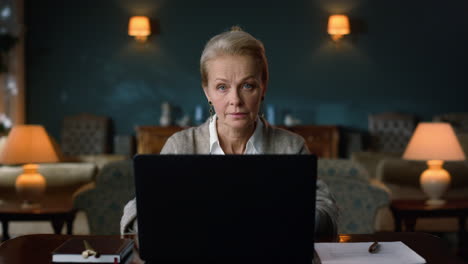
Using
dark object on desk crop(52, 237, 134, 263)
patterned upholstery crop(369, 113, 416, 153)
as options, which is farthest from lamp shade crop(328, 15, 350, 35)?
dark object on desk crop(52, 237, 134, 263)

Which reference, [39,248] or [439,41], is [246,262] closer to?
[39,248]

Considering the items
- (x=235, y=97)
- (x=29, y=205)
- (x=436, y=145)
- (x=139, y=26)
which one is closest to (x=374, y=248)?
(x=235, y=97)

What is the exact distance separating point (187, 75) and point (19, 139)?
14.8ft

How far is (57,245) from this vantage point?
151 cm

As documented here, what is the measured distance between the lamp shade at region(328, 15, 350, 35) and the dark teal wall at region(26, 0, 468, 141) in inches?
10.5

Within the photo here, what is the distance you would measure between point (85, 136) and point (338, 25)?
3.77m

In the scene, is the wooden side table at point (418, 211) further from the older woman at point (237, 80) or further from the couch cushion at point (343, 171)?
the older woman at point (237, 80)

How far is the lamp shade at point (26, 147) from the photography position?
3.52 m

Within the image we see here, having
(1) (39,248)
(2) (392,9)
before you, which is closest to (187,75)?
(2) (392,9)

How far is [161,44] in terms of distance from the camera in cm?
791

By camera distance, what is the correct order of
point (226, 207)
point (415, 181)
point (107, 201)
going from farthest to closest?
point (415, 181)
point (107, 201)
point (226, 207)

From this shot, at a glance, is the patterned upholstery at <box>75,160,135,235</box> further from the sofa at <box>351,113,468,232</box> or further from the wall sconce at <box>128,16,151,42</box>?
the wall sconce at <box>128,16,151,42</box>

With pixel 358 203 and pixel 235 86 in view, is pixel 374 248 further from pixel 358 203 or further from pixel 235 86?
pixel 358 203

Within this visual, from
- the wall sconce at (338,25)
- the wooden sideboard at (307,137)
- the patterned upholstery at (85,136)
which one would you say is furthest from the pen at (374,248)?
the patterned upholstery at (85,136)
